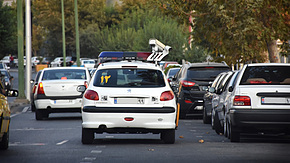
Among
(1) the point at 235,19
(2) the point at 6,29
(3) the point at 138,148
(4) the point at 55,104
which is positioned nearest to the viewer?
(3) the point at 138,148

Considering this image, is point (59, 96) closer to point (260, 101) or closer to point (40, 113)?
point (40, 113)

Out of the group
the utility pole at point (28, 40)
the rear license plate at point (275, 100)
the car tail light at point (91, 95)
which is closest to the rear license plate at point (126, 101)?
the car tail light at point (91, 95)

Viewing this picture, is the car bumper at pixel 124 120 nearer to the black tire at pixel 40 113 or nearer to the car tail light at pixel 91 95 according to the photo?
the car tail light at pixel 91 95

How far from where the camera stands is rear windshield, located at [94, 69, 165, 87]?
43.4ft

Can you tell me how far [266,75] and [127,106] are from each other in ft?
9.73

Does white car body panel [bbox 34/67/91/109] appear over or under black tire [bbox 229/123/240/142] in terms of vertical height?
under

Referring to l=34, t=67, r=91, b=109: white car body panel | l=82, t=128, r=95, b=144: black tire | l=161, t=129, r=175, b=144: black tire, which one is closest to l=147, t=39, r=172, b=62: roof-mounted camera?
l=34, t=67, r=91, b=109: white car body panel

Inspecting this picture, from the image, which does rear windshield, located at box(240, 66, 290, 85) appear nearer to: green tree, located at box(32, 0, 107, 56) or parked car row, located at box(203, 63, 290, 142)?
parked car row, located at box(203, 63, 290, 142)

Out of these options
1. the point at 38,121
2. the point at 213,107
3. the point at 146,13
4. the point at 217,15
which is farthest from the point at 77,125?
the point at 146,13

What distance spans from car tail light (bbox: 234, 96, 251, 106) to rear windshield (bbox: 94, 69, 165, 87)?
4.64 feet

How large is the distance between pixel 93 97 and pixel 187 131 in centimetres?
473

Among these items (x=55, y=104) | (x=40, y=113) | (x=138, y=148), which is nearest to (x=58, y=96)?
(x=55, y=104)

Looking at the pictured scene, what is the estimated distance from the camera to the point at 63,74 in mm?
22438

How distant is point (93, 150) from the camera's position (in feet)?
40.4
